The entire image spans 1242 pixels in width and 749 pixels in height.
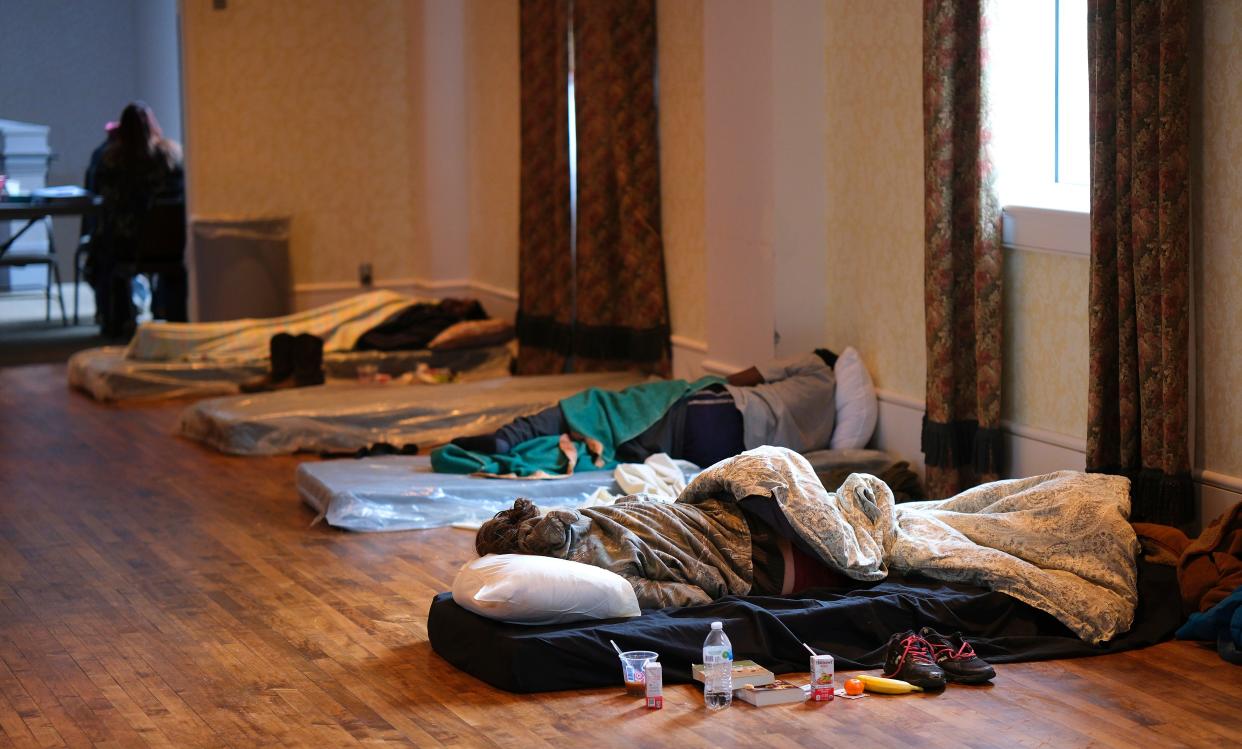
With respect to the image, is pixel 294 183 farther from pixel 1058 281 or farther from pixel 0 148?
pixel 1058 281

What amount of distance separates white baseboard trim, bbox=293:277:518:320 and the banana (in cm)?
550

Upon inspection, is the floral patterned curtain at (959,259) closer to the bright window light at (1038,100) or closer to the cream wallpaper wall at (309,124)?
the bright window light at (1038,100)

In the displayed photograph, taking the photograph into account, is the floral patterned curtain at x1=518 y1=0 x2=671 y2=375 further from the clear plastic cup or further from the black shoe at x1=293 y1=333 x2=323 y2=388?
the clear plastic cup

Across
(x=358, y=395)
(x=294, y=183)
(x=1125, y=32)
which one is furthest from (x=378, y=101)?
(x=1125, y=32)

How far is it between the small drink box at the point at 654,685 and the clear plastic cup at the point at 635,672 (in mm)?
66

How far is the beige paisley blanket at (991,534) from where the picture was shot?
4004 millimetres

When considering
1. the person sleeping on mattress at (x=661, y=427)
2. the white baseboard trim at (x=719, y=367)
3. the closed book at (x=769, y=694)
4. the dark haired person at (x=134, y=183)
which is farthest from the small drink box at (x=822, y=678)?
the dark haired person at (x=134, y=183)

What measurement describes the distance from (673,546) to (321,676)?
940mm

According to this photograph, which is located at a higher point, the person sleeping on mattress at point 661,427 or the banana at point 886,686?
the person sleeping on mattress at point 661,427

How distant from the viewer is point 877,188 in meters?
5.66

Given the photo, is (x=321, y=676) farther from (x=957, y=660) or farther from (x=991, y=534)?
(x=991, y=534)

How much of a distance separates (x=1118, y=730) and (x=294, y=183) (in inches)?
266

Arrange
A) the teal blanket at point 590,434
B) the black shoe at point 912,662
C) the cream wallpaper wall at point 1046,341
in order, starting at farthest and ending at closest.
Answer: the teal blanket at point 590,434, the cream wallpaper wall at point 1046,341, the black shoe at point 912,662

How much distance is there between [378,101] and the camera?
30.1ft
